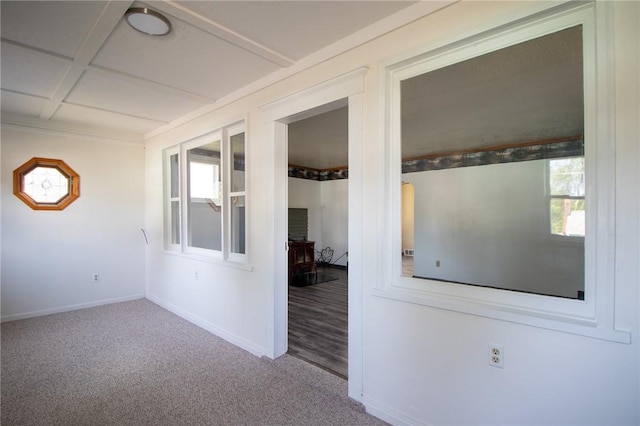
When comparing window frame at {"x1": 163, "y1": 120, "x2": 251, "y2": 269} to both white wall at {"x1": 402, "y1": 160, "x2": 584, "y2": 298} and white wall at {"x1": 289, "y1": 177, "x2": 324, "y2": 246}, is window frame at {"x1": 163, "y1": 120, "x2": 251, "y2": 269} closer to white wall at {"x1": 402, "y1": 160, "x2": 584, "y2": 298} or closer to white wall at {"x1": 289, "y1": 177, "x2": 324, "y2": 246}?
white wall at {"x1": 402, "y1": 160, "x2": 584, "y2": 298}

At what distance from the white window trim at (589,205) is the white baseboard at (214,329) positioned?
71.1 inches

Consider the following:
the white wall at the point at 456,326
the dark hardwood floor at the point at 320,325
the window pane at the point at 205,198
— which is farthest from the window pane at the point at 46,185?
the dark hardwood floor at the point at 320,325

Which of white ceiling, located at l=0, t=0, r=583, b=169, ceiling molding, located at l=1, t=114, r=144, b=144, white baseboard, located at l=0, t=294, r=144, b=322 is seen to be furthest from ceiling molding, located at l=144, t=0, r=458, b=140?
white baseboard, located at l=0, t=294, r=144, b=322

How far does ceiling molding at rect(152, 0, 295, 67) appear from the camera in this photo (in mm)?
1755

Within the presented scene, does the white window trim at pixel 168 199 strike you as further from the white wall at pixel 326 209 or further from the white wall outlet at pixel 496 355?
the white wall outlet at pixel 496 355

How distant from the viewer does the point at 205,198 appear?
3.71 m

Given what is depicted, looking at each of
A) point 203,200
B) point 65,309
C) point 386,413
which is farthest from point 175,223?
point 386,413

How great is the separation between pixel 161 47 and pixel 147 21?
1.09 feet

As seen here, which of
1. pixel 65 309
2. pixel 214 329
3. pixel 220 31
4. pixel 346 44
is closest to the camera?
pixel 220 31

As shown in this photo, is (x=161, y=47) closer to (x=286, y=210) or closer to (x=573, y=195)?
(x=286, y=210)

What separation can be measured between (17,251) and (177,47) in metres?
3.61

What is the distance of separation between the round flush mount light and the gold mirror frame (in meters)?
3.17

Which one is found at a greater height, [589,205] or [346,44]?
[346,44]

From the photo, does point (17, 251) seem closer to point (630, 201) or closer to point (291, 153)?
point (291, 153)
